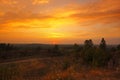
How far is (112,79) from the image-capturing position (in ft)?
50.8

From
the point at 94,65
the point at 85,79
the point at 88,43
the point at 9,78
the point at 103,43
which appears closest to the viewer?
the point at 9,78

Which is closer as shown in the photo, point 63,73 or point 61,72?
point 63,73

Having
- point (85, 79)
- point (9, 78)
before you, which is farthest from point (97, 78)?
point (9, 78)

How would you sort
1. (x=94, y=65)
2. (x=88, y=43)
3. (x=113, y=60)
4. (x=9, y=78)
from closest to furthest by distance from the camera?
1. (x=9, y=78)
2. (x=94, y=65)
3. (x=113, y=60)
4. (x=88, y=43)

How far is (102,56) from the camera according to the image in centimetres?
2752

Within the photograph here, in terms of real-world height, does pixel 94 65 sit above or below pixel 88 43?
below

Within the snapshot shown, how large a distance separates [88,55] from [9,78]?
1781 cm

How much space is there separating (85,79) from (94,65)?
1166 centimetres

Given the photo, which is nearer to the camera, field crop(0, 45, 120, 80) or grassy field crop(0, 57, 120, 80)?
grassy field crop(0, 57, 120, 80)

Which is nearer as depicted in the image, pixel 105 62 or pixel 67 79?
pixel 67 79

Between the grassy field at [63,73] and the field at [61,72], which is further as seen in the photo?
the field at [61,72]

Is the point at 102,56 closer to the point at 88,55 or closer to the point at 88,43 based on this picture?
the point at 88,55

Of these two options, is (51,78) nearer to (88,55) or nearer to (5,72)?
(5,72)

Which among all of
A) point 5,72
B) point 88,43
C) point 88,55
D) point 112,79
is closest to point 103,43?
point 88,43
